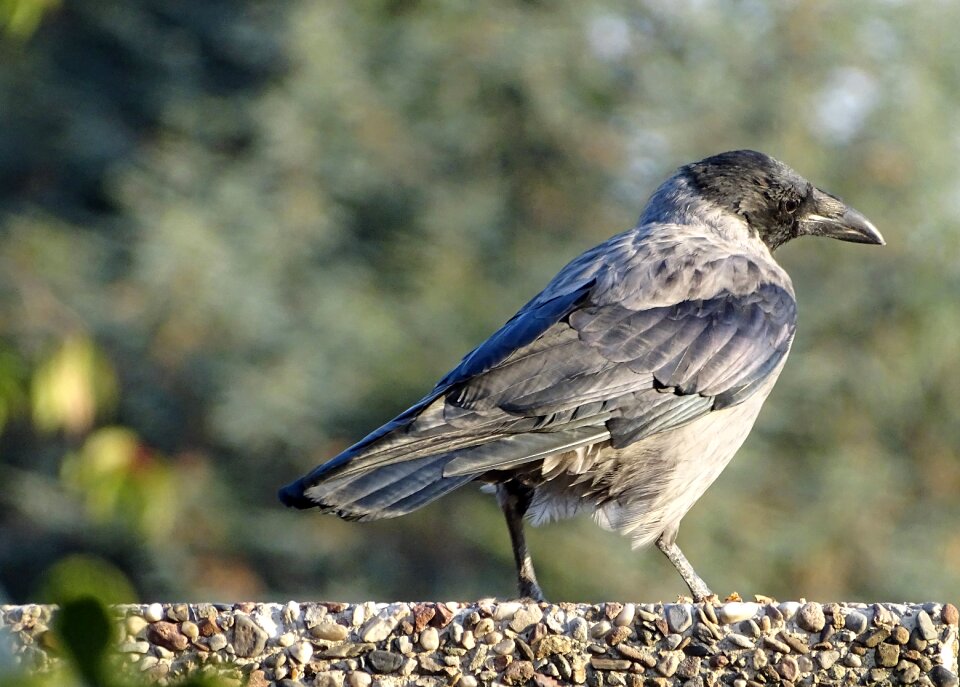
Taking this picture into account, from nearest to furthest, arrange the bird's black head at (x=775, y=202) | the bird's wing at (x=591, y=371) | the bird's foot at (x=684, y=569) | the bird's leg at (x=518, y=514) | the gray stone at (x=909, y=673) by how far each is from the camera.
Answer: the gray stone at (x=909, y=673) < the bird's wing at (x=591, y=371) < the bird's leg at (x=518, y=514) < the bird's foot at (x=684, y=569) < the bird's black head at (x=775, y=202)

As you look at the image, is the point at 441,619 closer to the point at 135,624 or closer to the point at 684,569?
the point at 135,624

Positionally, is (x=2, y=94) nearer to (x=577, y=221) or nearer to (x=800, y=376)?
(x=577, y=221)

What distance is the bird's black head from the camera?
661 cm

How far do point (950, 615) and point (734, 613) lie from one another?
16.5 inches

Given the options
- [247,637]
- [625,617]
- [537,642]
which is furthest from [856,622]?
[247,637]

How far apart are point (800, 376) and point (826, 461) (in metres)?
1.11

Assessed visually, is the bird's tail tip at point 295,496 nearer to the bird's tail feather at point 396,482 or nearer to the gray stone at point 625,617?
the bird's tail feather at point 396,482

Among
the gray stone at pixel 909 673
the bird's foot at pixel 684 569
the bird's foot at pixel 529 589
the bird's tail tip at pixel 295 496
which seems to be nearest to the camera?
Answer: the gray stone at pixel 909 673

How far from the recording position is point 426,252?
17062 millimetres

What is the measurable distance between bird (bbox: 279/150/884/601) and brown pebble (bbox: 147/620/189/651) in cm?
80

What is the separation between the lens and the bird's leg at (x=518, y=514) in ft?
16.2

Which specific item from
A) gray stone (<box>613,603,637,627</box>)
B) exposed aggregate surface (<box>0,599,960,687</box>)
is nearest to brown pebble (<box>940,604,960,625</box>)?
exposed aggregate surface (<box>0,599,960,687</box>)

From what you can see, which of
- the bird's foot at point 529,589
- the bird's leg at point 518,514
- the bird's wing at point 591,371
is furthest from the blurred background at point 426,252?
the bird's foot at point 529,589

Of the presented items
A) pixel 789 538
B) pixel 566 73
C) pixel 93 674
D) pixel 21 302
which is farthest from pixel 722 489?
pixel 93 674
